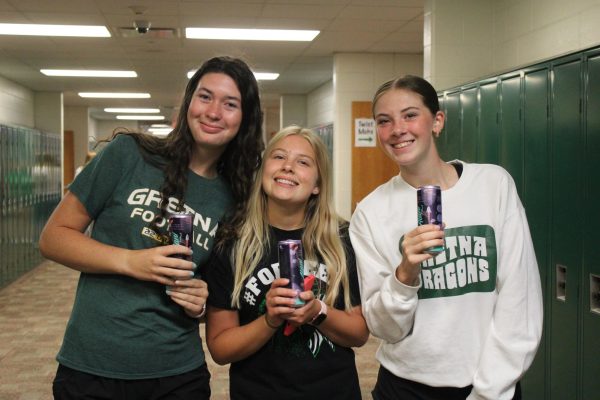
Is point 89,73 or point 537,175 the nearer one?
point 537,175

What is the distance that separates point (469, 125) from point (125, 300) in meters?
2.77

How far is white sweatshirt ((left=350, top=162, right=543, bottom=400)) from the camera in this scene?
63.1 inches

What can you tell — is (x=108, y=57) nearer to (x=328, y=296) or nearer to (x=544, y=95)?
(x=544, y=95)

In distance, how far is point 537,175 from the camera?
3.16 m

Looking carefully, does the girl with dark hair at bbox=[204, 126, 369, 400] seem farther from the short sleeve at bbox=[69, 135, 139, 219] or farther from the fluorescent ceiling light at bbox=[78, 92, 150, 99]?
the fluorescent ceiling light at bbox=[78, 92, 150, 99]

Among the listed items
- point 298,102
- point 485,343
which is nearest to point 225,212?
point 485,343

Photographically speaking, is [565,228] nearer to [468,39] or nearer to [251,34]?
[468,39]

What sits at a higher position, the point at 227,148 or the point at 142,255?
the point at 227,148

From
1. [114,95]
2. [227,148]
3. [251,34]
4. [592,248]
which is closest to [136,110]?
[114,95]

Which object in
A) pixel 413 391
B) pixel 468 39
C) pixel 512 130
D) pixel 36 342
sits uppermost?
pixel 468 39

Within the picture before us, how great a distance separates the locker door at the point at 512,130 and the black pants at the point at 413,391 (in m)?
1.81

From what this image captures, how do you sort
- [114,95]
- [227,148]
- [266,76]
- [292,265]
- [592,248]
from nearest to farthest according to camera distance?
1. [292,265]
2. [227,148]
3. [592,248]
4. [266,76]
5. [114,95]

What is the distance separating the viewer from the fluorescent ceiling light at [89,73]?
30.1 ft

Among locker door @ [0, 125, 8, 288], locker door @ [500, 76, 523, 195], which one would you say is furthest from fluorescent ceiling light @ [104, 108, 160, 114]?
locker door @ [500, 76, 523, 195]
